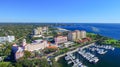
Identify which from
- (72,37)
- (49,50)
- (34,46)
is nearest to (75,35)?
(72,37)

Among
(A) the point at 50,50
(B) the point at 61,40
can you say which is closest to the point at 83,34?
(B) the point at 61,40

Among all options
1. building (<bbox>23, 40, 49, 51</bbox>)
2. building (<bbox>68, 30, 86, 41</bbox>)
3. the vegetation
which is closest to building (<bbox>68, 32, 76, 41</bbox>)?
building (<bbox>68, 30, 86, 41</bbox>)

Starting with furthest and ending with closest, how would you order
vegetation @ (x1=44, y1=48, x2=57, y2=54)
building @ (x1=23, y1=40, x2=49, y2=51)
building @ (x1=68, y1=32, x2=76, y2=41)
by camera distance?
building @ (x1=68, y1=32, x2=76, y2=41)
building @ (x1=23, y1=40, x2=49, y2=51)
vegetation @ (x1=44, y1=48, x2=57, y2=54)

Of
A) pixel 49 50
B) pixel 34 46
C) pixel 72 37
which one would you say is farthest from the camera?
pixel 72 37

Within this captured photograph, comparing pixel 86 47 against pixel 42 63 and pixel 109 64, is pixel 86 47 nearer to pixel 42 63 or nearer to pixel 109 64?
pixel 109 64

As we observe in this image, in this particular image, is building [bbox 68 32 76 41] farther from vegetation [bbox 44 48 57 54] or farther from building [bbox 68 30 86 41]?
vegetation [bbox 44 48 57 54]

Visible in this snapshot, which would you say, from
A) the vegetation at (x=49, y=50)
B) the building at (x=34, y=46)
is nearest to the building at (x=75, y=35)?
the building at (x=34, y=46)

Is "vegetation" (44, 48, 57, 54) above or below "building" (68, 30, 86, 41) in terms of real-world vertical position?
below

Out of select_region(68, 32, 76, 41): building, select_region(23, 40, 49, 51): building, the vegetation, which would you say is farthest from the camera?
select_region(68, 32, 76, 41): building

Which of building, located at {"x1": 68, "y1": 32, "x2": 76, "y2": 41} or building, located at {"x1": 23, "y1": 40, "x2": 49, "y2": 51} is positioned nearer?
building, located at {"x1": 23, "y1": 40, "x2": 49, "y2": 51}

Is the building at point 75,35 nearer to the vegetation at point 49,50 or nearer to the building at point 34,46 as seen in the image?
the building at point 34,46

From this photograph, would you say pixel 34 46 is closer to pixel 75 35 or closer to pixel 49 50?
pixel 49 50
